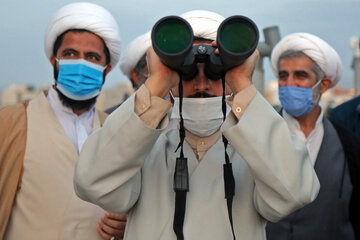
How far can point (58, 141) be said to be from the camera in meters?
2.88

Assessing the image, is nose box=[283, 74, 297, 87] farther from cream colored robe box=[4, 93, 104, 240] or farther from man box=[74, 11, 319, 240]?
man box=[74, 11, 319, 240]

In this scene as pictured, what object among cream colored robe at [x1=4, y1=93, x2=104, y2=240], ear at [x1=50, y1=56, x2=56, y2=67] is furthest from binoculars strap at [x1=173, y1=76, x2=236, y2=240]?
ear at [x1=50, y1=56, x2=56, y2=67]

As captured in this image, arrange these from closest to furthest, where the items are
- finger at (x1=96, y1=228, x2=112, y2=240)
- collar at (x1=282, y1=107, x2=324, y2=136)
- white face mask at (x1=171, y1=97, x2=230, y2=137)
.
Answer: white face mask at (x1=171, y1=97, x2=230, y2=137) < finger at (x1=96, y1=228, x2=112, y2=240) < collar at (x1=282, y1=107, x2=324, y2=136)

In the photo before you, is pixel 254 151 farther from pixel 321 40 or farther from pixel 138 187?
pixel 321 40

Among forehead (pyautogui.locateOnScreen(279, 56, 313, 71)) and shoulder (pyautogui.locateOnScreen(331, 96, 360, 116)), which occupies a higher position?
forehead (pyautogui.locateOnScreen(279, 56, 313, 71))

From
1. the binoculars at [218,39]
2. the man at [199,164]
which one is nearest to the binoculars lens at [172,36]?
the binoculars at [218,39]

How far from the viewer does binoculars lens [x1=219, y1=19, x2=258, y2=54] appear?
1.66 metres

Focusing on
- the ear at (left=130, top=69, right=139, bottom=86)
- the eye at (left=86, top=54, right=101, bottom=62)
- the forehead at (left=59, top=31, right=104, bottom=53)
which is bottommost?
the ear at (left=130, top=69, right=139, bottom=86)

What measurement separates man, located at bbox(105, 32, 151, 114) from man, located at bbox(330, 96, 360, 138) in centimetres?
193

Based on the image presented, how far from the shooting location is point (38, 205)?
2670 mm

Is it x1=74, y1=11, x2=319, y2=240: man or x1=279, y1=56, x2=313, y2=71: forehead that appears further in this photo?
x1=279, y1=56, x2=313, y2=71: forehead

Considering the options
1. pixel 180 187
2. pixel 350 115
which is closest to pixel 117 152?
pixel 180 187

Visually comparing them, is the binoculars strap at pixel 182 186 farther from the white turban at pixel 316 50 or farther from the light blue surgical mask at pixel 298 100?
the white turban at pixel 316 50

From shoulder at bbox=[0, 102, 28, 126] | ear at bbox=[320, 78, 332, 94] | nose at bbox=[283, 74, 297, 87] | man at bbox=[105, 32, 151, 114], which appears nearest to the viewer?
shoulder at bbox=[0, 102, 28, 126]
